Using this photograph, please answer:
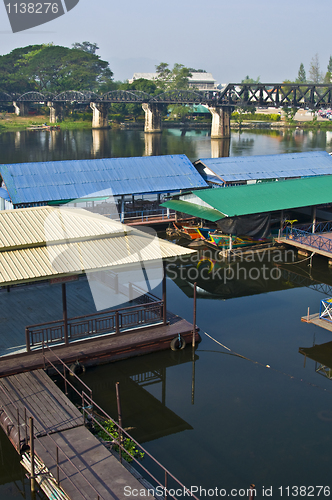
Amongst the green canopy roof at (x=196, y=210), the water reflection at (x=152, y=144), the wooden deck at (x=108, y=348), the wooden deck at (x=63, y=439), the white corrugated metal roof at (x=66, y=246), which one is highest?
the water reflection at (x=152, y=144)

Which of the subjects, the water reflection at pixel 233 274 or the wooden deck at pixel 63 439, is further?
the water reflection at pixel 233 274

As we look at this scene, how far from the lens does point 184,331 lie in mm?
21391

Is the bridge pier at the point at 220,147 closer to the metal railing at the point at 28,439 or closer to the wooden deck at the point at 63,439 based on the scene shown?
the wooden deck at the point at 63,439

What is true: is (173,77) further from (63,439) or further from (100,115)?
(63,439)

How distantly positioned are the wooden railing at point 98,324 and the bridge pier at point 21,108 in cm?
15772

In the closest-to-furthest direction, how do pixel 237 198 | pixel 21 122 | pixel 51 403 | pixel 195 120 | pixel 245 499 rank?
pixel 245 499
pixel 51 403
pixel 237 198
pixel 21 122
pixel 195 120

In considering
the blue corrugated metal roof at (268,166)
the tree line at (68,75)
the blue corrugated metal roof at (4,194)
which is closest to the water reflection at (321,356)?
the blue corrugated metal roof at (268,166)

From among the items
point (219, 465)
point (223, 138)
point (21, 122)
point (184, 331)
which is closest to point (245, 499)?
point (219, 465)

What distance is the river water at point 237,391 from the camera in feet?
48.3

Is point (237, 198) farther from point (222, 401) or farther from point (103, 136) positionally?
point (103, 136)

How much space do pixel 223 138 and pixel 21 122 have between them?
69304mm

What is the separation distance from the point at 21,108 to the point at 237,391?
537ft

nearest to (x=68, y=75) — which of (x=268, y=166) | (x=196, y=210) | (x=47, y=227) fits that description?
(x=268, y=166)

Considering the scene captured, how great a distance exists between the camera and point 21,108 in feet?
544
